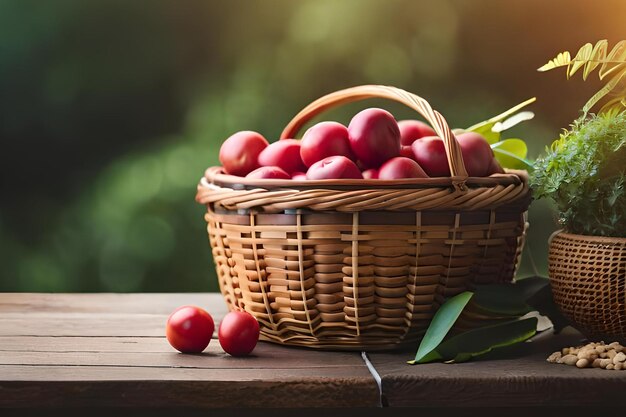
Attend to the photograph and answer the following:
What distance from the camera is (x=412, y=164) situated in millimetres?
1050

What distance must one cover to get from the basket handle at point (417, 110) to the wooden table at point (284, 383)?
0.83 feet

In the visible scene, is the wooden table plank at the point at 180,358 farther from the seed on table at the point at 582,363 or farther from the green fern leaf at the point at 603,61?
the green fern leaf at the point at 603,61

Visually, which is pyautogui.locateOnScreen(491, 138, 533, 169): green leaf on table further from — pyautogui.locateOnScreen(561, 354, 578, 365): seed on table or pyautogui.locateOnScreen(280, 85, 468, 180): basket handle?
pyautogui.locateOnScreen(561, 354, 578, 365): seed on table

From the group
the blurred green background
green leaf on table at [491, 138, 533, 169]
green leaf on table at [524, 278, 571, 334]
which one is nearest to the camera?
green leaf on table at [524, 278, 571, 334]

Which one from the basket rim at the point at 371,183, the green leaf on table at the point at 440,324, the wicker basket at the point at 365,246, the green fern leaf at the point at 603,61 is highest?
the green fern leaf at the point at 603,61

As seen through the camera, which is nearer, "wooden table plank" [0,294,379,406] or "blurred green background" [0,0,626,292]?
"wooden table plank" [0,294,379,406]

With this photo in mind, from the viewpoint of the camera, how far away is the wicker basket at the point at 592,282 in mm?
994

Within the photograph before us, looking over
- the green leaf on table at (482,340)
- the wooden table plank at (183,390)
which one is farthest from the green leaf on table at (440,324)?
the wooden table plank at (183,390)

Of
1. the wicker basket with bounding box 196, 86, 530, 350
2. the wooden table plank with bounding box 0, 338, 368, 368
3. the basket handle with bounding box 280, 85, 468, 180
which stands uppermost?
the basket handle with bounding box 280, 85, 468, 180

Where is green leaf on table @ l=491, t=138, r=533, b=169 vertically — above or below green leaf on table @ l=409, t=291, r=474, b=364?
above

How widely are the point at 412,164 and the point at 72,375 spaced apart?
1.67ft

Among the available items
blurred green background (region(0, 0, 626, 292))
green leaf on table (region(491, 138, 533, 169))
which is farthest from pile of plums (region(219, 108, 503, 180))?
blurred green background (region(0, 0, 626, 292))

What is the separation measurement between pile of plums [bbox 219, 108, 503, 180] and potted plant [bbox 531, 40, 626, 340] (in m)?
0.11

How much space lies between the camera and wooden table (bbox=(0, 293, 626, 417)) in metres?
0.90
